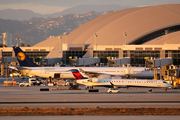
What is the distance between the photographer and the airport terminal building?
107 meters

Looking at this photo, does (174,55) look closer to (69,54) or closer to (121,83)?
(121,83)

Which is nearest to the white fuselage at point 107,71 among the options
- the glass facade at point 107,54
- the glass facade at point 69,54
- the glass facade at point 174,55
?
the glass facade at point 174,55

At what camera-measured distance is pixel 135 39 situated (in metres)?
122

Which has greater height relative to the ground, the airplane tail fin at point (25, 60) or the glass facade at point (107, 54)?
the glass facade at point (107, 54)

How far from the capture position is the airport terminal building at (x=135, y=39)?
107 meters

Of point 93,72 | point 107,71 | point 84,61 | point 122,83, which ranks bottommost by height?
point 122,83

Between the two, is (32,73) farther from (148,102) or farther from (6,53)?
(6,53)

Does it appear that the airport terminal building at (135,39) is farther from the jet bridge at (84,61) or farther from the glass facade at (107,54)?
the jet bridge at (84,61)

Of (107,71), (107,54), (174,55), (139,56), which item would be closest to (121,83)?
(107,71)

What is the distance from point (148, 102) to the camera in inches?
1714

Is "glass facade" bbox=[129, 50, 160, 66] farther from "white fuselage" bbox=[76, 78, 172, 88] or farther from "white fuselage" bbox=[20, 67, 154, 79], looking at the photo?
"white fuselage" bbox=[76, 78, 172, 88]

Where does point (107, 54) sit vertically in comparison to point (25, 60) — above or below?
above
